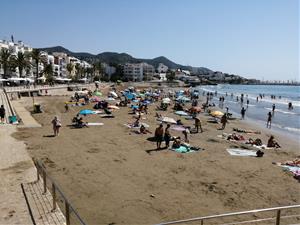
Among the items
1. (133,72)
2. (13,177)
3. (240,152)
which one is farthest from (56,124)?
(133,72)

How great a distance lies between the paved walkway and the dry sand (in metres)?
0.87

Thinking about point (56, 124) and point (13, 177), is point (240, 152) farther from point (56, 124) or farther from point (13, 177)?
point (13, 177)

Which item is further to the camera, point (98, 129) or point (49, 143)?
point (98, 129)

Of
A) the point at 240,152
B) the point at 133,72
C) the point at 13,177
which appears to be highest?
the point at 133,72

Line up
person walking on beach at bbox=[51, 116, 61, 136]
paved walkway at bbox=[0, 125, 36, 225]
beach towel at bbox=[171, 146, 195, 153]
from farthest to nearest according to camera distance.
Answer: person walking on beach at bbox=[51, 116, 61, 136] → beach towel at bbox=[171, 146, 195, 153] → paved walkway at bbox=[0, 125, 36, 225]

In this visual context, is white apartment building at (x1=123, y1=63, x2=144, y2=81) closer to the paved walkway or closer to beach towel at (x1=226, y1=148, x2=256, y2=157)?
the paved walkway

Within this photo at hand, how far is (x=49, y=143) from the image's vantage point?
59.5ft

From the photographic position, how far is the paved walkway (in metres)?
8.05

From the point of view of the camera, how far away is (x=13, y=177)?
11352 millimetres

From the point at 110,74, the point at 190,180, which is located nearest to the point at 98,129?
the point at 190,180

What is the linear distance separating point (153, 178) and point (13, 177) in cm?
507

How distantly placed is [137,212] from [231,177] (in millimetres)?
5274

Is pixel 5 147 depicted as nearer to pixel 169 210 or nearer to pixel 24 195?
pixel 24 195

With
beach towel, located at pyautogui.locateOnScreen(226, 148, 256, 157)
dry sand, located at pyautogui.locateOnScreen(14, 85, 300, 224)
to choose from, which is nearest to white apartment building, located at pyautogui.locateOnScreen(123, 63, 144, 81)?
Answer: dry sand, located at pyautogui.locateOnScreen(14, 85, 300, 224)
